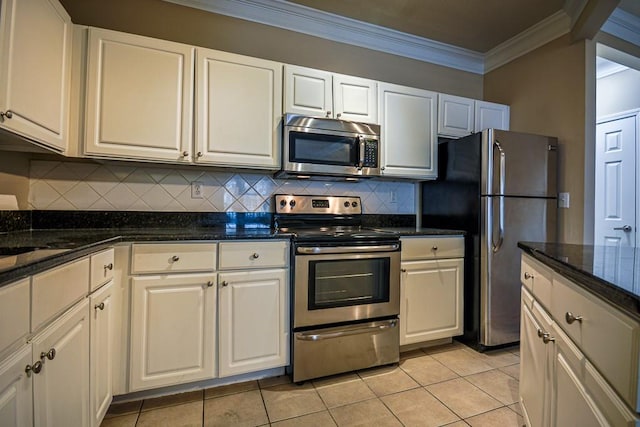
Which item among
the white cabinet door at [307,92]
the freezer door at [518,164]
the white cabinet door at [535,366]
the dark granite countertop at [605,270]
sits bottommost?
the white cabinet door at [535,366]

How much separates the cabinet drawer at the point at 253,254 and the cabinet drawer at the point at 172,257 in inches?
2.7

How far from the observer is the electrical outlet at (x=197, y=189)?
87.4 inches

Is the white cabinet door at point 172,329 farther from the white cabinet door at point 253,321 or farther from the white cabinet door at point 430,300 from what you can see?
the white cabinet door at point 430,300

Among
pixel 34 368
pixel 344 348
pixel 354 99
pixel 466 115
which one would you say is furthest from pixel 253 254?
pixel 466 115

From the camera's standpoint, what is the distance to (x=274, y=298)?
184 centimetres

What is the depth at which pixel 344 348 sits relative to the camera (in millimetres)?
1928

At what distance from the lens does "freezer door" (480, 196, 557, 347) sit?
7.40 ft

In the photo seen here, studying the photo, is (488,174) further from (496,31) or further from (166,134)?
(166,134)

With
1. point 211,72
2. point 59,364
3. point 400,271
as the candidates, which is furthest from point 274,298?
point 211,72

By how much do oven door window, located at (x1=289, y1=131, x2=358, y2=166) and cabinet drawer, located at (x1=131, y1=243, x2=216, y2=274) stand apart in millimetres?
838

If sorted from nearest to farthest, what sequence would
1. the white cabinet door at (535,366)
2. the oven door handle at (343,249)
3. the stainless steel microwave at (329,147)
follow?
1. the white cabinet door at (535,366)
2. the oven door handle at (343,249)
3. the stainless steel microwave at (329,147)

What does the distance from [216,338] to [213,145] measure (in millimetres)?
1164

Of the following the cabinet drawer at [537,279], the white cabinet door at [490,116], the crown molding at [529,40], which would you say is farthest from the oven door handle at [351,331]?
the crown molding at [529,40]

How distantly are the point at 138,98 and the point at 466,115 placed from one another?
2.53 m
